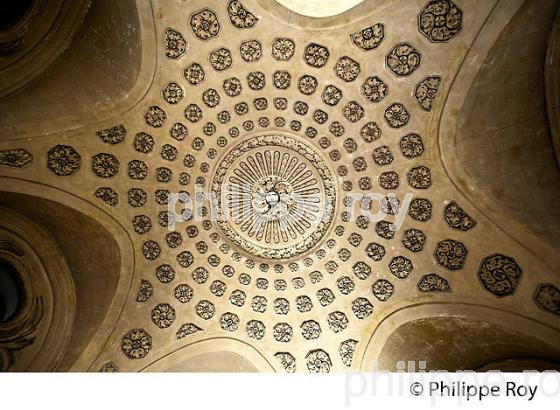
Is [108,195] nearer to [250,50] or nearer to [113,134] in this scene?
[113,134]

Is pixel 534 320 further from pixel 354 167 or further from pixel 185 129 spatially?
pixel 185 129

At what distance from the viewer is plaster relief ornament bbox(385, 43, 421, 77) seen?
733 cm

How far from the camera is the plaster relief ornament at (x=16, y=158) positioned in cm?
732

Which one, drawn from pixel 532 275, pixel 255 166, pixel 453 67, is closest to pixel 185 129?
pixel 255 166

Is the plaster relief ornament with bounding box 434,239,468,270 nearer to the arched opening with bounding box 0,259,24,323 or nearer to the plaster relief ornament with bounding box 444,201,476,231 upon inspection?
the plaster relief ornament with bounding box 444,201,476,231

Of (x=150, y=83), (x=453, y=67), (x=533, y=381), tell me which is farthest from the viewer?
(x=150, y=83)

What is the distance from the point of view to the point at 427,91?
7539 millimetres

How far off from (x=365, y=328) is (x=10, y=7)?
8850 millimetres

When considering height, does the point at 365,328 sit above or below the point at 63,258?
below

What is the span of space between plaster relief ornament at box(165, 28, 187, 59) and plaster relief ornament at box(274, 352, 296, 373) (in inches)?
262

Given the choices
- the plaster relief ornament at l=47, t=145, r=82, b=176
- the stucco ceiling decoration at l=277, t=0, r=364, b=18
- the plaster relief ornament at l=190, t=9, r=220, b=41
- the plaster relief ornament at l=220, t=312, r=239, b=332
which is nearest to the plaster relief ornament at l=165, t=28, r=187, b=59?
the plaster relief ornament at l=190, t=9, r=220, b=41

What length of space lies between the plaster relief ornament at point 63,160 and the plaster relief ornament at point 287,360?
19.1 ft

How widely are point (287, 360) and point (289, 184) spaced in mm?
3956

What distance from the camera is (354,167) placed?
8.70 meters
